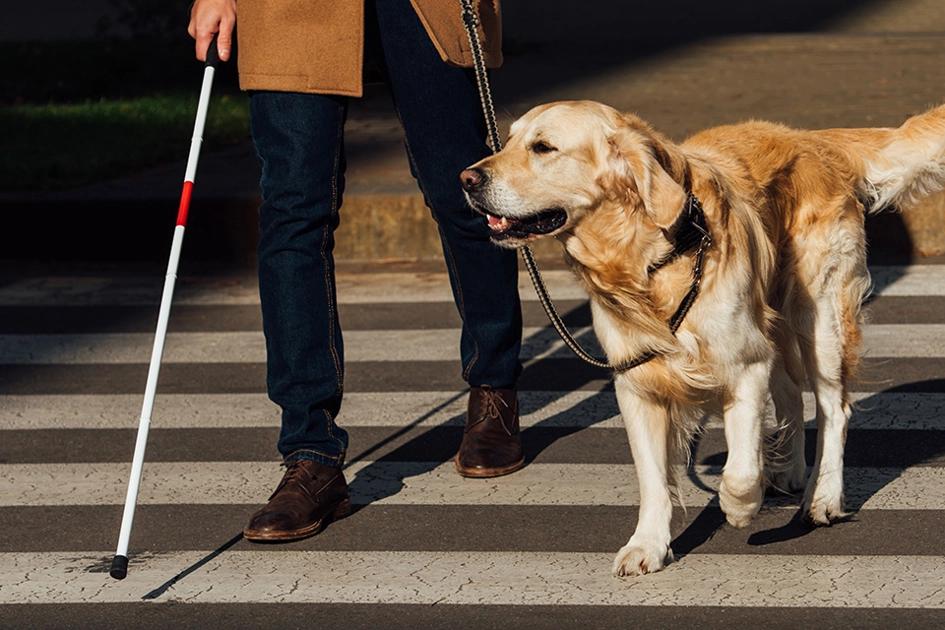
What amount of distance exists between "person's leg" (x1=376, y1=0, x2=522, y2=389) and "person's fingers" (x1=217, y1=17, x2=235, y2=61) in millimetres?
431

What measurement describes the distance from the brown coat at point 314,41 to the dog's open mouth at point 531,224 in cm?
68

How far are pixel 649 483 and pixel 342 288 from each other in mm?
3779

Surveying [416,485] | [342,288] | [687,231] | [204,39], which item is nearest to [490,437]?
[416,485]

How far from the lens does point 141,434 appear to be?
4406mm

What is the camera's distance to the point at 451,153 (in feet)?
16.1

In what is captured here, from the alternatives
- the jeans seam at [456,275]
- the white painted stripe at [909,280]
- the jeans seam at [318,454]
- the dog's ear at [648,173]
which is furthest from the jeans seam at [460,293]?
the white painted stripe at [909,280]

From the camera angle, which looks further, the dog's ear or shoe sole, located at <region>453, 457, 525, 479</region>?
shoe sole, located at <region>453, 457, 525, 479</region>

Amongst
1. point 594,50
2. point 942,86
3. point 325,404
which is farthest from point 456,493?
point 594,50

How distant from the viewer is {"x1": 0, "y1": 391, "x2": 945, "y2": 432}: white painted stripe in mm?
5688

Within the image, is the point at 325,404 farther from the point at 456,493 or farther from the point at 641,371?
the point at 641,371

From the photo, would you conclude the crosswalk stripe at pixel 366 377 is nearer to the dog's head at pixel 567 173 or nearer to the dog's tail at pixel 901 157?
the dog's tail at pixel 901 157

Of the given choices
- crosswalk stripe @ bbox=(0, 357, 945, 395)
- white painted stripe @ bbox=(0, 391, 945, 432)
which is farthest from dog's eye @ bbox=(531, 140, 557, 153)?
crosswalk stripe @ bbox=(0, 357, 945, 395)

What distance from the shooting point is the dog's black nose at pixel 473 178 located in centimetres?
432

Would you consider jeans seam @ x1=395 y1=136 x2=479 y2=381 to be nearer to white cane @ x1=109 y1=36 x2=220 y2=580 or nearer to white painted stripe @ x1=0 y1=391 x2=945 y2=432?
white painted stripe @ x1=0 y1=391 x2=945 y2=432
